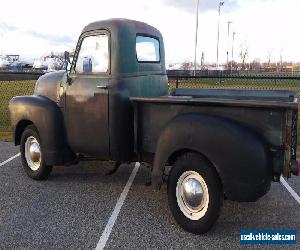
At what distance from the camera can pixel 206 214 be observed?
14.0ft

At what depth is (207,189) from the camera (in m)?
4.25

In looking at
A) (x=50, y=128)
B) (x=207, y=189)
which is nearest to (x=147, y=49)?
(x=50, y=128)

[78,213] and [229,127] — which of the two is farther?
[78,213]

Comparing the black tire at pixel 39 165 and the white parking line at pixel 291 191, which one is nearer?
the white parking line at pixel 291 191

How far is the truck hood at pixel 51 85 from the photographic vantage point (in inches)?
237

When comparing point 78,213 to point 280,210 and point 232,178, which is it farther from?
point 280,210

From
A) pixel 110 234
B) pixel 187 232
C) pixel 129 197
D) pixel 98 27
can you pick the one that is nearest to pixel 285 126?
pixel 187 232

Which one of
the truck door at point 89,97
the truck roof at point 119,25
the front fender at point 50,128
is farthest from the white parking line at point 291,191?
the front fender at point 50,128

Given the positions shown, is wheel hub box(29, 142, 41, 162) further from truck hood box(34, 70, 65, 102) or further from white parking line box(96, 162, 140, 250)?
white parking line box(96, 162, 140, 250)

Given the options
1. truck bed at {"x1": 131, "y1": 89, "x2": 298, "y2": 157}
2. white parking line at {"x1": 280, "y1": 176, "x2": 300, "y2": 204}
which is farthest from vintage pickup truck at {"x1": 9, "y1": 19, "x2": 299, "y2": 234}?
white parking line at {"x1": 280, "y1": 176, "x2": 300, "y2": 204}

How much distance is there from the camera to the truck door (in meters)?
5.33

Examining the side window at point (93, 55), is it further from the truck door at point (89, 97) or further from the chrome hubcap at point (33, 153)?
the chrome hubcap at point (33, 153)

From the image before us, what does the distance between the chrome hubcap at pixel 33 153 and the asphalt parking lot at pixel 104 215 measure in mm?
259

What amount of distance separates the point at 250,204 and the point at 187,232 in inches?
51.3
